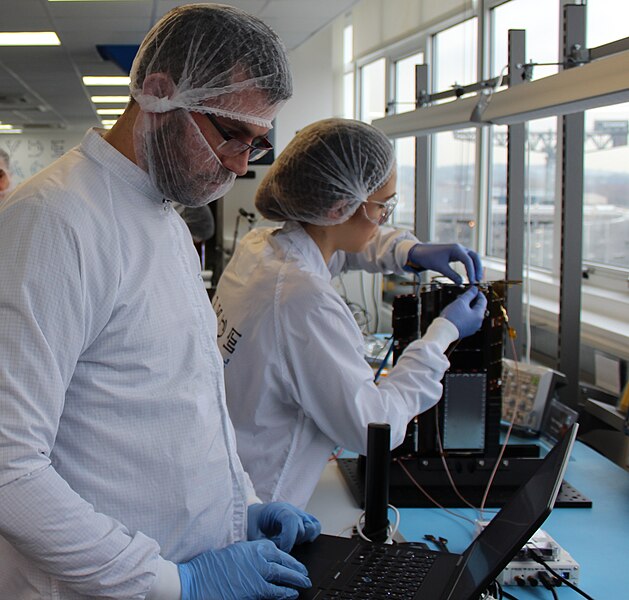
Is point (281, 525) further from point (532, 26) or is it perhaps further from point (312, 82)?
point (312, 82)

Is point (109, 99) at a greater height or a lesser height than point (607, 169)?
greater

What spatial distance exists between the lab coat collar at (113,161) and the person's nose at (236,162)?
0.36ft

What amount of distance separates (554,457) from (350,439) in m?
0.50

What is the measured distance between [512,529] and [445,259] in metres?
1.18

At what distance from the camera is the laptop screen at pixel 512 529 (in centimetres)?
85

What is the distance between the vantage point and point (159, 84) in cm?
99

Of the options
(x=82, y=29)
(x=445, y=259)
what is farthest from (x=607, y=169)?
(x=82, y=29)

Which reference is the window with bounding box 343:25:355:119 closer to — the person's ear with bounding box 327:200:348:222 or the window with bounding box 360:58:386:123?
the window with bounding box 360:58:386:123

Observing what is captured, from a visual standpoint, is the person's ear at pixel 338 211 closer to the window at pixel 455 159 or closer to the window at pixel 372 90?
the window at pixel 455 159

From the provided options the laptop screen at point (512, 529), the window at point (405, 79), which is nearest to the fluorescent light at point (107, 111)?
the window at point (405, 79)

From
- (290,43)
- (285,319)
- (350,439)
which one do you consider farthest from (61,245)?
(290,43)

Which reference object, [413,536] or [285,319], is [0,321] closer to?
[285,319]

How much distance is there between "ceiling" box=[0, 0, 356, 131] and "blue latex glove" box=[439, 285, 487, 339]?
84.5 inches

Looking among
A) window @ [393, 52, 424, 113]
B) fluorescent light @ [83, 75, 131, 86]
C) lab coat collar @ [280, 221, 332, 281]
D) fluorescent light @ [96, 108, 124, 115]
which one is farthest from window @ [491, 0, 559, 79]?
fluorescent light @ [96, 108, 124, 115]
